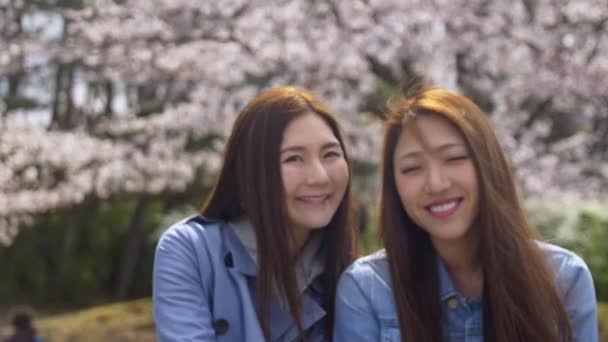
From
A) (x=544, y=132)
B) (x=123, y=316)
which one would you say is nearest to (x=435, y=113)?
(x=123, y=316)

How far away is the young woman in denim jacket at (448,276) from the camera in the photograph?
6.33ft

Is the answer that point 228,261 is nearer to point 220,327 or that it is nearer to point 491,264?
Result: point 220,327

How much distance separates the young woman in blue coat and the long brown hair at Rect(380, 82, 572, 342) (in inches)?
9.6

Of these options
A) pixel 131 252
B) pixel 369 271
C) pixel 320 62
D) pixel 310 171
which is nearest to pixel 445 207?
pixel 369 271

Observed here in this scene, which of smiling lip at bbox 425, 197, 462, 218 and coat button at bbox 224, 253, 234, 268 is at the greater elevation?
smiling lip at bbox 425, 197, 462, 218

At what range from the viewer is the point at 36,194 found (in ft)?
26.0

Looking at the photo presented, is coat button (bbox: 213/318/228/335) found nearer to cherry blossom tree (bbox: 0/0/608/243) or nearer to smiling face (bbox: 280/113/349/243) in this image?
smiling face (bbox: 280/113/349/243)

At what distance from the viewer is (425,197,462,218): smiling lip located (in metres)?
1.96

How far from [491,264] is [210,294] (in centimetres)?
71

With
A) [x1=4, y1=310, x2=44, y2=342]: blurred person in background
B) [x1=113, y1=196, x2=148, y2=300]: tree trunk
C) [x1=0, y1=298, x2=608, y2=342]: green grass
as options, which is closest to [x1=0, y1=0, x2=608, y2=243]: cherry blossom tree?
[x1=0, y1=298, x2=608, y2=342]: green grass

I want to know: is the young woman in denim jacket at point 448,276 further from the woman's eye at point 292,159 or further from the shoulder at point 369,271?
the woman's eye at point 292,159

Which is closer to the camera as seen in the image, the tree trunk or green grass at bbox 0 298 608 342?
green grass at bbox 0 298 608 342

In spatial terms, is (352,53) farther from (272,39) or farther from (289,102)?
(289,102)

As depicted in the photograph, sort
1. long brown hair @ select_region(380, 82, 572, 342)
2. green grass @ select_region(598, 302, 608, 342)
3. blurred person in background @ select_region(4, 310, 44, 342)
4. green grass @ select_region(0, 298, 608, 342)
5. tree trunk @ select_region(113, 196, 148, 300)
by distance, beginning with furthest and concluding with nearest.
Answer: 1. tree trunk @ select_region(113, 196, 148, 300)
2. green grass @ select_region(0, 298, 608, 342)
3. blurred person in background @ select_region(4, 310, 44, 342)
4. green grass @ select_region(598, 302, 608, 342)
5. long brown hair @ select_region(380, 82, 572, 342)
